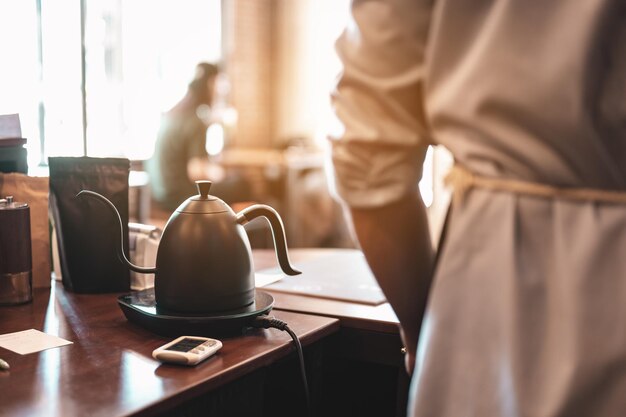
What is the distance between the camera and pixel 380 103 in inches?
29.9

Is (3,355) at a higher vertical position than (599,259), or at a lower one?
lower

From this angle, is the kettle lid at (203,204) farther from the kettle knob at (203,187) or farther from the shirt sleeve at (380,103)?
the shirt sleeve at (380,103)

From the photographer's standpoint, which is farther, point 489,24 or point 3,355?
point 3,355

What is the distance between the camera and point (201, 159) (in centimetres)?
459

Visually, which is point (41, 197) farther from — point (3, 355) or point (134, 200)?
point (134, 200)

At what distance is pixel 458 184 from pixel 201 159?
156 inches

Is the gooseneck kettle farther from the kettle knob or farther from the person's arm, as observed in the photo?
the person's arm

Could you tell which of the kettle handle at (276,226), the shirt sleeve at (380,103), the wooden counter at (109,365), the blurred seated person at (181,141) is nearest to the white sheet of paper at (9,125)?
the wooden counter at (109,365)

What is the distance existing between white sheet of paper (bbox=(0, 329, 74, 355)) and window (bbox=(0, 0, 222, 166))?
2545 mm

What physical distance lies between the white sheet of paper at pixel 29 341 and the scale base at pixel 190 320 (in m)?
0.12

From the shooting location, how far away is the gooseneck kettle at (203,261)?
1073 mm

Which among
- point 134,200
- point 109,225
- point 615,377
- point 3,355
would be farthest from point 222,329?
point 134,200

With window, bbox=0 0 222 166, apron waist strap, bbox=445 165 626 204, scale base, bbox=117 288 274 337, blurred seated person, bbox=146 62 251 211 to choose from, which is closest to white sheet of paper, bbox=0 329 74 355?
scale base, bbox=117 288 274 337

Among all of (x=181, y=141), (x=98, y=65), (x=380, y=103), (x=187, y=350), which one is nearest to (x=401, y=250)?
(x=380, y=103)
